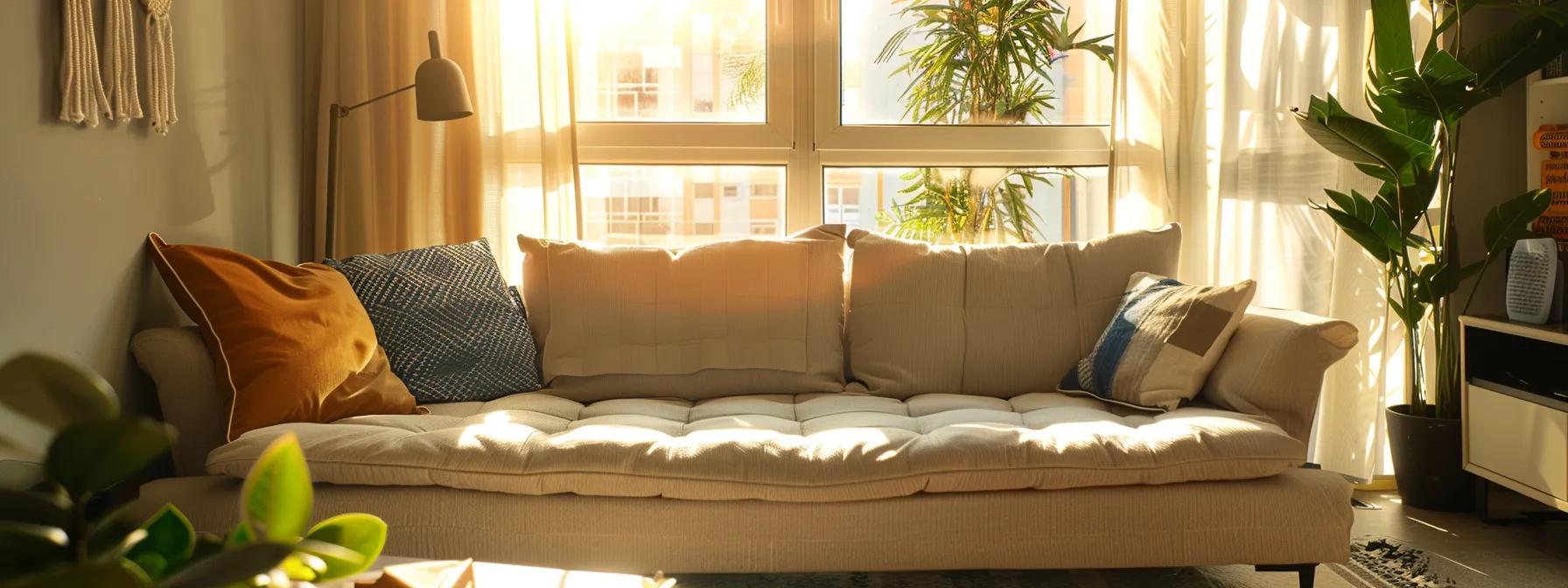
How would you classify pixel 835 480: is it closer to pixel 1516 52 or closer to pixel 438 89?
pixel 438 89

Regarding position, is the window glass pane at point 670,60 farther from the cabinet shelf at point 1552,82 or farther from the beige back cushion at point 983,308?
the cabinet shelf at point 1552,82

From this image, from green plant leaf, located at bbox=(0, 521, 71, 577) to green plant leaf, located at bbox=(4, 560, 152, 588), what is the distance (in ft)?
0.09

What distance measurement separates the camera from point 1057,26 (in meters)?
3.62

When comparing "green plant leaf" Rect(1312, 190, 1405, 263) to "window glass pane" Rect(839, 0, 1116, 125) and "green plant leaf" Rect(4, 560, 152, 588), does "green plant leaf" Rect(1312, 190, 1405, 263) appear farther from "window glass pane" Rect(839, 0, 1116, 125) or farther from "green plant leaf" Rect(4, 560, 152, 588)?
"green plant leaf" Rect(4, 560, 152, 588)

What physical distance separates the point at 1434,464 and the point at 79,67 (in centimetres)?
340

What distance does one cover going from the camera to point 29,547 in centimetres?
39

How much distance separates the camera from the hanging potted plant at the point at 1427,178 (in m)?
2.81

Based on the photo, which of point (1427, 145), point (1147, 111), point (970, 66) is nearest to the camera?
point (1427, 145)

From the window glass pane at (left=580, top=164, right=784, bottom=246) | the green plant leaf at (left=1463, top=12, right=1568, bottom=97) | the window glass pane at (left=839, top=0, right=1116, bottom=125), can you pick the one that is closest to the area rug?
the green plant leaf at (left=1463, top=12, right=1568, bottom=97)

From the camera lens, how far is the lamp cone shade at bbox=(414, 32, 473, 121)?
2.77 metres

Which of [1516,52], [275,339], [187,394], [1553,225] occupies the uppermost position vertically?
[1516,52]

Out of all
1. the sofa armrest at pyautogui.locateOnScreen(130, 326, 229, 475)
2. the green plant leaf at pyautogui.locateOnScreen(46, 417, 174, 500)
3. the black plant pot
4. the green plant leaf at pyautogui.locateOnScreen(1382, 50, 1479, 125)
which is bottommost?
the black plant pot

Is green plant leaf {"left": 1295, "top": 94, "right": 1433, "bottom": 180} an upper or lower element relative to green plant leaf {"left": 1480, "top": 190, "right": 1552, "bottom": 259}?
upper

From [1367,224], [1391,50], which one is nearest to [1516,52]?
[1391,50]
